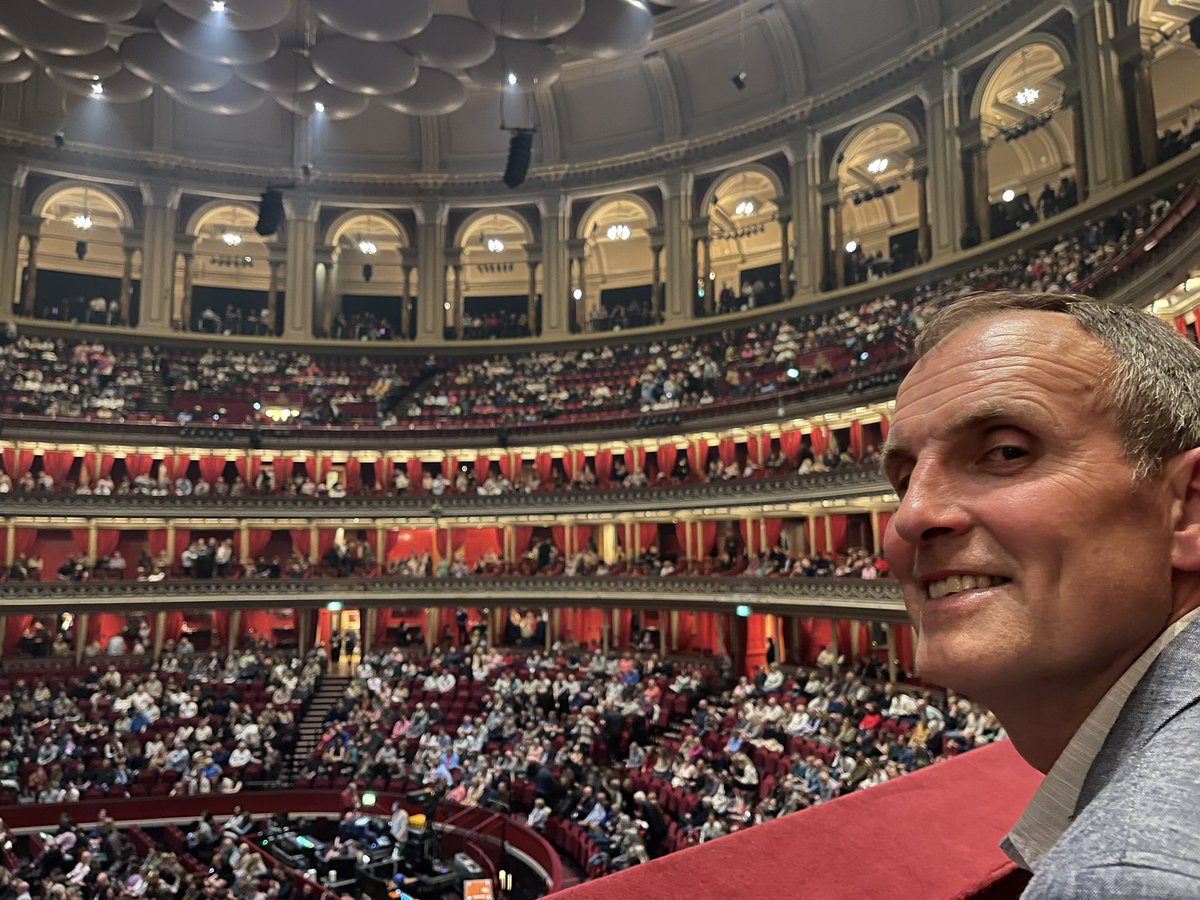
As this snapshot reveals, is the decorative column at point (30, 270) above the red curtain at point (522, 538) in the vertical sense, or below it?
above

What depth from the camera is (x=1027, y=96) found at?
96.4 feet

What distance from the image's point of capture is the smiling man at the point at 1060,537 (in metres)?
0.97

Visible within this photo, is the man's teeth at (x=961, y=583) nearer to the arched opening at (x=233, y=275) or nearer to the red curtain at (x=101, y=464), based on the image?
the red curtain at (x=101, y=464)

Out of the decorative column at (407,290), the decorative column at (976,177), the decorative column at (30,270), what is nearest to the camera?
the decorative column at (976,177)

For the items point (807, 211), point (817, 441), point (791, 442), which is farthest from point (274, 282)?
point (817, 441)

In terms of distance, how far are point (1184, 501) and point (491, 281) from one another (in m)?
44.4

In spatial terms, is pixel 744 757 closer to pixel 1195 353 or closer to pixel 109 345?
pixel 1195 353

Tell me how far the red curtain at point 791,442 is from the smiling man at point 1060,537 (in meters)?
26.3

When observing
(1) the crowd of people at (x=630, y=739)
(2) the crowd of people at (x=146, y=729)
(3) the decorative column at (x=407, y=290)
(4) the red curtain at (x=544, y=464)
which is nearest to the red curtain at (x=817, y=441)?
(1) the crowd of people at (x=630, y=739)

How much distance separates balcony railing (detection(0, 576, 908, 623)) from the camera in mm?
24000

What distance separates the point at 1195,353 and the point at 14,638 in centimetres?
3505

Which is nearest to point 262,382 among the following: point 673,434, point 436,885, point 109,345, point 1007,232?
point 109,345

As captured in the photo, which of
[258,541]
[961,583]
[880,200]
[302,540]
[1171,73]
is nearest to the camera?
[961,583]

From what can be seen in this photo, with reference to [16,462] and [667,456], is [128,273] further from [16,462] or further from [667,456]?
[667,456]
